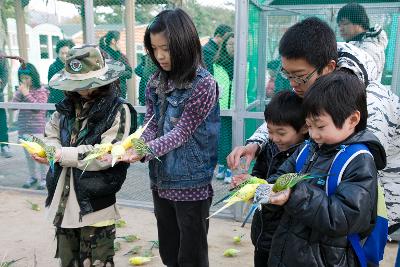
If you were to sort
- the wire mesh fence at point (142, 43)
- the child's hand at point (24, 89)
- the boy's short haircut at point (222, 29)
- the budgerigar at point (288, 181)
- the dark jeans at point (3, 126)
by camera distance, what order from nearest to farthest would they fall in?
the budgerigar at point (288, 181) < the wire mesh fence at point (142, 43) < the boy's short haircut at point (222, 29) < the child's hand at point (24, 89) < the dark jeans at point (3, 126)

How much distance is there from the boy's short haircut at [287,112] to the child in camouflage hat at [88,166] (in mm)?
890

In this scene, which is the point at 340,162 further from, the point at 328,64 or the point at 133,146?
the point at 133,146

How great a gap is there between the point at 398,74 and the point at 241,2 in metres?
1.54

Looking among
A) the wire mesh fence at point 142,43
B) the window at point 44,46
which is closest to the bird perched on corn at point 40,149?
the wire mesh fence at point 142,43

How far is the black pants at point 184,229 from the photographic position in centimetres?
224

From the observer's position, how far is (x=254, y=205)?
1354 mm

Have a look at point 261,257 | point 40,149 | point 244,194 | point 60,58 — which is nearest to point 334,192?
point 244,194

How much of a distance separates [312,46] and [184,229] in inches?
47.9

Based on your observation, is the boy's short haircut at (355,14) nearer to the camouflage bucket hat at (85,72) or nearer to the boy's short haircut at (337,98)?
the camouflage bucket hat at (85,72)

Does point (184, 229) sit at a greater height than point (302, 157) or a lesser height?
lesser

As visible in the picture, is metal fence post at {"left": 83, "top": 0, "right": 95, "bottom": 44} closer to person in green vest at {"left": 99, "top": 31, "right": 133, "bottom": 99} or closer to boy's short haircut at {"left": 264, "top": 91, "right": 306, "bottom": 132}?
person in green vest at {"left": 99, "top": 31, "right": 133, "bottom": 99}

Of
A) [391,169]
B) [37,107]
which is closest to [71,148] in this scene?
[391,169]

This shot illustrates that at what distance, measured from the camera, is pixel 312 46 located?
163cm

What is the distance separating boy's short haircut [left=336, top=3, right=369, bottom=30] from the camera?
3.38 m
